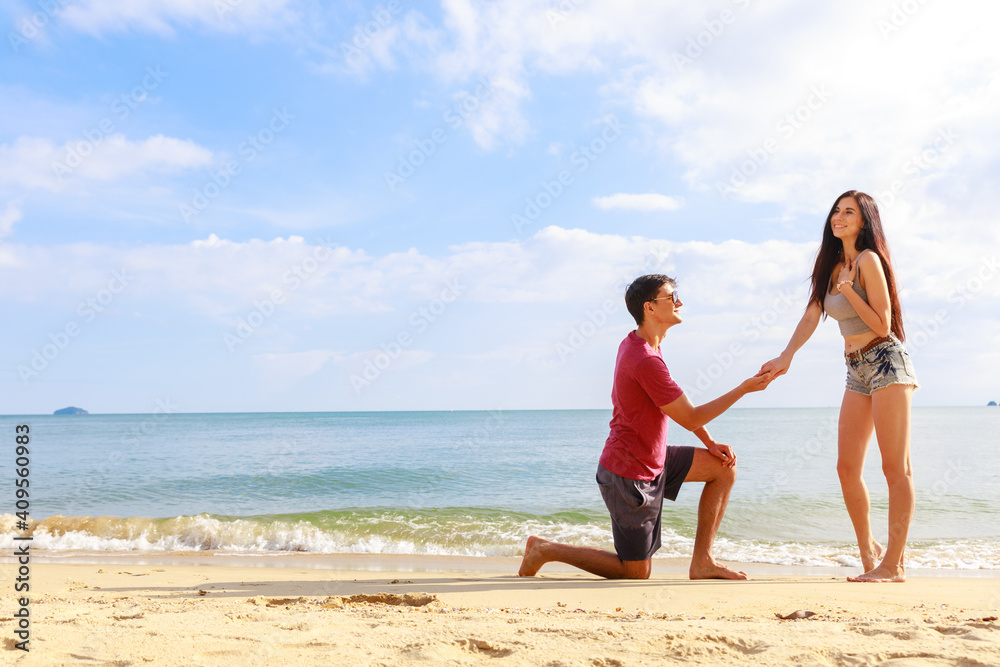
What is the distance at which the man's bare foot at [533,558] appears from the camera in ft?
13.9

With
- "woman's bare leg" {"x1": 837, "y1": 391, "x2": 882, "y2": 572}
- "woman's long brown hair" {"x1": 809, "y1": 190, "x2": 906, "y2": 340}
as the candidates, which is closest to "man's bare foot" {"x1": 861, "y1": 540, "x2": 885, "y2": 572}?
"woman's bare leg" {"x1": 837, "y1": 391, "x2": 882, "y2": 572}

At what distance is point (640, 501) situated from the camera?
12.7ft

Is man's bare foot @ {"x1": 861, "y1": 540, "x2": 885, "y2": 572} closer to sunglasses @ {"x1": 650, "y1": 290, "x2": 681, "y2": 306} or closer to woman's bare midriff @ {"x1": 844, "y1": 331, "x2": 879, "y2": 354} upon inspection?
woman's bare midriff @ {"x1": 844, "y1": 331, "x2": 879, "y2": 354}

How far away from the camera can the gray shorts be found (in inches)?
152

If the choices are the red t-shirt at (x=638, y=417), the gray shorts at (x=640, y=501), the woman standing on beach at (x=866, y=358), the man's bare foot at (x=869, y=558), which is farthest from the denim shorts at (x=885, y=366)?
the red t-shirt at (x=638, y=417)

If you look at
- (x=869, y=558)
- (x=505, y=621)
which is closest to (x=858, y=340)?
(x=869, y=558)

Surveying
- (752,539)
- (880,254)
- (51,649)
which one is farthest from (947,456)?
(51,649)

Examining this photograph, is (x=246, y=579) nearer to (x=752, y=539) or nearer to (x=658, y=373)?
(x=658, y=373)

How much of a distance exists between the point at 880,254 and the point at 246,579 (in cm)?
489

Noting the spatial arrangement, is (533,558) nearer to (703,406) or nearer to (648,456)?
(648,456)

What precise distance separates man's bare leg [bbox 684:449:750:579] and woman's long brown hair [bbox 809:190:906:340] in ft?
4.29

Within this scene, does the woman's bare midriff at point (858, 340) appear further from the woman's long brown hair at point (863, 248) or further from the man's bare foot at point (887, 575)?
the man's bare foot at point (887, 575)

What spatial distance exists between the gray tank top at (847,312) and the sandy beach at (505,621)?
1.55 metres

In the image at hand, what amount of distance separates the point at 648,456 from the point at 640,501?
0.28 m
